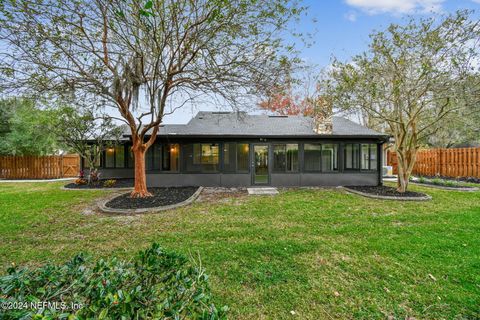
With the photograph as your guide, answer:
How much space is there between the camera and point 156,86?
7117 mm

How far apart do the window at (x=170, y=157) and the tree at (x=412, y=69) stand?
23.4 ft

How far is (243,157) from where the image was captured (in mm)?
10609

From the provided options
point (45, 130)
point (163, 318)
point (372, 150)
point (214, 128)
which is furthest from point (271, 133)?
point (45, 130)

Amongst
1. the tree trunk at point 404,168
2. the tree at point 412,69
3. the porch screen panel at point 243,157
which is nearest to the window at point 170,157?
the porch screen panel at point 243,157

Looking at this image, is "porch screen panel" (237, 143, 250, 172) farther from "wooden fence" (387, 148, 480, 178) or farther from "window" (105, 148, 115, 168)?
"wooden fence" (387, 148, 480, 178)

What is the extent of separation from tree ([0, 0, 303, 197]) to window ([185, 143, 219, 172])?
327 cm

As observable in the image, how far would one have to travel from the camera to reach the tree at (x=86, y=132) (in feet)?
34.0

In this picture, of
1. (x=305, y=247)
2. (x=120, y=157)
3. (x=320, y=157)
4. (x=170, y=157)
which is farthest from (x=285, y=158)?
(x=120, y=157)

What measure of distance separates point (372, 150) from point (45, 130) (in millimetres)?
16082

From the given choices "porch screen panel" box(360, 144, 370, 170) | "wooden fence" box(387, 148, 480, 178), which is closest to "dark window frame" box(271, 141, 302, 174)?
"porch screen panel" box(360, 144, 370, 170)

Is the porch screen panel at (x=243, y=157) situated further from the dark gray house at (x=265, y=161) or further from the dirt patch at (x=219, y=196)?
the dirt patch at (x=219, y=196)

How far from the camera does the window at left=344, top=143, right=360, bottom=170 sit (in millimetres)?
10602

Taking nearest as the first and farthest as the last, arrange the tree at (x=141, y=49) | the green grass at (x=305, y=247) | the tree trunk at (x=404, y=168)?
the green grass at (x=305, y=247), the tree at (x=141, y=49), the tree trunk at (x=404, y=168)

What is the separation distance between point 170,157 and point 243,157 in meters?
3.52
